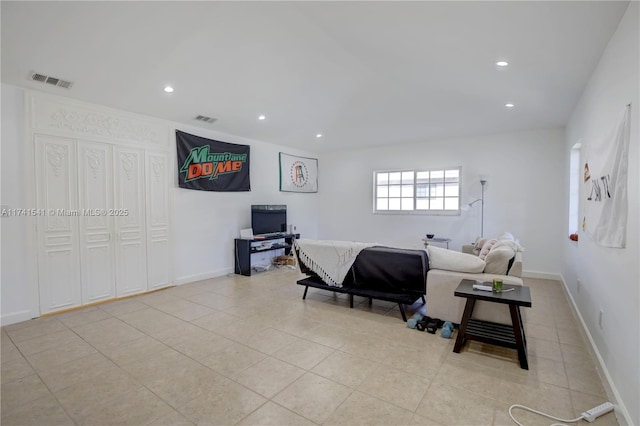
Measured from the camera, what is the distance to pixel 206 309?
4012 millimetres

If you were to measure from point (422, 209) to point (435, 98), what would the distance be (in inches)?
128

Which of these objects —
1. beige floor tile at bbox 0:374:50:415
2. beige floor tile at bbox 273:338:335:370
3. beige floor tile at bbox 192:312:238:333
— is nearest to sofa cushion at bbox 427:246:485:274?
beige floor tile at bbox 273:338:335:370

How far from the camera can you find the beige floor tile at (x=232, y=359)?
2551 millimetres

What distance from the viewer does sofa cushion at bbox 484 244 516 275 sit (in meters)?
3.24

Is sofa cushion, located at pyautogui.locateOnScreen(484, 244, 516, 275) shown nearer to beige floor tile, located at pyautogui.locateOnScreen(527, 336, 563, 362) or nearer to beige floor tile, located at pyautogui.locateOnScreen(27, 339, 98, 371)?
beige floor tile, located at pyautogui.locateOnScreen(527, 336, 563, 362)

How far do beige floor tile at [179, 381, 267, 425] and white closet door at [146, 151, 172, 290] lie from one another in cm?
322

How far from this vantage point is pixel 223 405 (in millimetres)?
2098

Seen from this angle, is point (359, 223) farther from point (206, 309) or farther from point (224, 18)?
point (224, 18)

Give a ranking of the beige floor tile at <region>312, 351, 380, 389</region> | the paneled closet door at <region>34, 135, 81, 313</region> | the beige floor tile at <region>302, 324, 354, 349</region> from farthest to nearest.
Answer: the paneled closet door at <region>34, 135, 81, 313</region>
the beige floor tile at <region>302, 324, 354, 349</region>
the beige floor tile at <region>312, 351, 380, 389</region>

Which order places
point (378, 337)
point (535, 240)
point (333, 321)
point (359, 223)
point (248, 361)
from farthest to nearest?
point (359, 223), point (535, 240), point (333, 321), point (378, 337), point (248, 361)

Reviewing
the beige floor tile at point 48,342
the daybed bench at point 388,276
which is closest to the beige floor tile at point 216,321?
the beige floor tile at point 48,342

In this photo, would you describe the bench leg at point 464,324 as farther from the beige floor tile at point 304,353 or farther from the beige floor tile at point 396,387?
the beige floor tile at point 304,353

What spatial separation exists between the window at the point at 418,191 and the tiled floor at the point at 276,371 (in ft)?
10.4

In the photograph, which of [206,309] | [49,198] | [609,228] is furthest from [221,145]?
[609,228]
